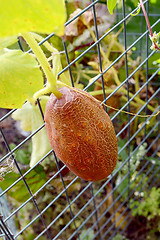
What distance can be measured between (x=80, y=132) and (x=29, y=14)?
0.21 meters

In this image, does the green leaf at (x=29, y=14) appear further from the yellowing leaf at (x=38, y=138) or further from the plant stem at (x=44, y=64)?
the yellowing leaf at (x=38, y=138)

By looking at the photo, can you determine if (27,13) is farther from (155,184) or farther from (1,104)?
(155,184)

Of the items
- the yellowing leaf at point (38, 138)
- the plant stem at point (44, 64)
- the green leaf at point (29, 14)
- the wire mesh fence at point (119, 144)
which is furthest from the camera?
the wire mesh fence at point (119, 144)

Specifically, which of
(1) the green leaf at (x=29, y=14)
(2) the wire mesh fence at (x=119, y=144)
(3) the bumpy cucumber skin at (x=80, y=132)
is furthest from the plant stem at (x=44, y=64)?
(2) the wire mesh fence at (x=119, y=144)

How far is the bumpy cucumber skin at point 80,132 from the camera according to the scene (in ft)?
1.17

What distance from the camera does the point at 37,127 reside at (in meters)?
0.49

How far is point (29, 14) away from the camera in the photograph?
0.17 metres

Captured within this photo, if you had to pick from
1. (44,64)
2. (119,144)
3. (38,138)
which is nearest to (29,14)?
(44,64)

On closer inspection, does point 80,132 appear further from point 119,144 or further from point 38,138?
point 119,144

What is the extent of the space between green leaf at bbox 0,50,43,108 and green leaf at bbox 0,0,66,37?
20 cm

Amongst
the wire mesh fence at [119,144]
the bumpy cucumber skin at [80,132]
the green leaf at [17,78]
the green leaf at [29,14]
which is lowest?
the wire mesh fence at [119,144]

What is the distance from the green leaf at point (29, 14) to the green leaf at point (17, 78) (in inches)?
7.9

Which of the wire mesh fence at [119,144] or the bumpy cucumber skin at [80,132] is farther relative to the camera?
the wire mesh fence at [119,144]

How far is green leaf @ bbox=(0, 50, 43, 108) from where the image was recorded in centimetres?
37
